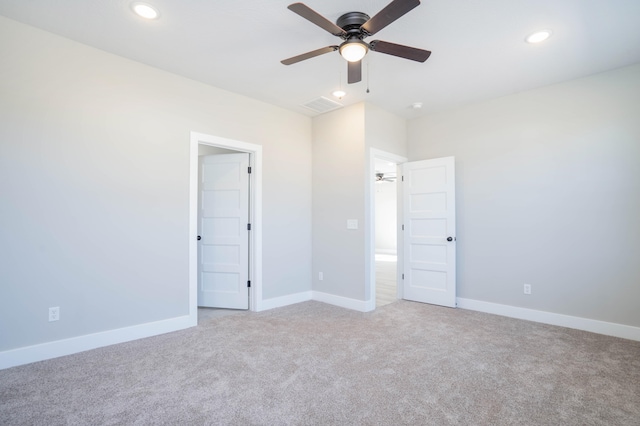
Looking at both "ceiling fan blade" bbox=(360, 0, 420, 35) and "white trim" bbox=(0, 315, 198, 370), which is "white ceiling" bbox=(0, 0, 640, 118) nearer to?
"ceiling fan blade" bbox=(360, 0, 420, 35)

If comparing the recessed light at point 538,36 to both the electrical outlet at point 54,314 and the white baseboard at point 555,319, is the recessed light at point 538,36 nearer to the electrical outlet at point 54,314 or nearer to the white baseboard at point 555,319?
the white baseboard at point 555,319

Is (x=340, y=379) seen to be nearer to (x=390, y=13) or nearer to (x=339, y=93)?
(x=390, y=13)

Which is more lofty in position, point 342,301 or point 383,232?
point 383,232

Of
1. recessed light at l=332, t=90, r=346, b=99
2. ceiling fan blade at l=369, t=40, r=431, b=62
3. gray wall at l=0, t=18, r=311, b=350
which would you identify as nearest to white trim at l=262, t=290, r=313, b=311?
gray wall at l=0, t=18, r=311, b=350

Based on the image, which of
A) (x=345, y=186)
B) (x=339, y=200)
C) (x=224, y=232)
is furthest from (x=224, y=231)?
(x=345, y=186)

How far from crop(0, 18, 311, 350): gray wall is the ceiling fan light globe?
210 centimetres

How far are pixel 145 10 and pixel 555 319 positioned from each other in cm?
508

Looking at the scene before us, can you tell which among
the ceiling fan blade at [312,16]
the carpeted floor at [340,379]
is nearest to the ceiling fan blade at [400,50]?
the ceiling fan blade at [312,16]

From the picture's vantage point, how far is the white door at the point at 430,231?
4453 millimetres

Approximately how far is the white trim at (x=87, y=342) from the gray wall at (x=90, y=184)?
6cm

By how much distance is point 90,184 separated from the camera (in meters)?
3.01

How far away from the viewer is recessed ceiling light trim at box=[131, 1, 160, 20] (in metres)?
2.42

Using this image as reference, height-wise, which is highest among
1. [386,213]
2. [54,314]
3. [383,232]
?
[386,213]

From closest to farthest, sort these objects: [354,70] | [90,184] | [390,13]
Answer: [390,13] < [354,70] < [90,184]
